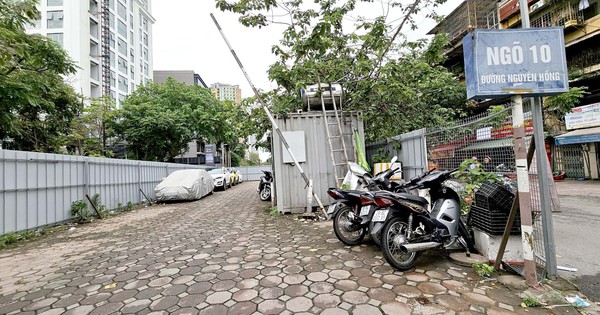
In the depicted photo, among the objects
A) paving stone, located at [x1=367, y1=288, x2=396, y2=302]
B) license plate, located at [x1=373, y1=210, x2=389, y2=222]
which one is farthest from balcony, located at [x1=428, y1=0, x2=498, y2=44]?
paving stone, located at [x1=367, y1=288, x2=396, y2=302]

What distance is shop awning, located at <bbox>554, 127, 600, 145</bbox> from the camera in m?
11.7

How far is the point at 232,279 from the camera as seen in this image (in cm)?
303

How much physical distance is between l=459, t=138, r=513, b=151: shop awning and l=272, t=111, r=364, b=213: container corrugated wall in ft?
10.1

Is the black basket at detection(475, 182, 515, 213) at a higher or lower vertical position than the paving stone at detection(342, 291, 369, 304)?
higher

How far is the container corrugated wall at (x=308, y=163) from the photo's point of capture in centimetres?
673

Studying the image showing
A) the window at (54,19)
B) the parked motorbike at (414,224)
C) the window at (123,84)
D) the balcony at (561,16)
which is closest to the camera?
the parked motorbike at (414,224)

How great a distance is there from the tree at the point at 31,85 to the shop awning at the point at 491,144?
20.1 feet

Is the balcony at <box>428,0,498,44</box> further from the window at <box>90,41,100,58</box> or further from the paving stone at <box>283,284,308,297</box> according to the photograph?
the window at <box>90,41,100,58</box>

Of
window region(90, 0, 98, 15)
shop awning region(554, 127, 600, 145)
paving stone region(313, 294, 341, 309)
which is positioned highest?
window region(90, 0, 98, 15)

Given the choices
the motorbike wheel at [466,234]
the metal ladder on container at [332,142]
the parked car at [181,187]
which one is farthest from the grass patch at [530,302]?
the parked car at [181,187]

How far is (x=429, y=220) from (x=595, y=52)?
1640cm

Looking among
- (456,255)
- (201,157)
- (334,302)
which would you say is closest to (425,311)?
(334,302)

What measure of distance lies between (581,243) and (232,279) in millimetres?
4759

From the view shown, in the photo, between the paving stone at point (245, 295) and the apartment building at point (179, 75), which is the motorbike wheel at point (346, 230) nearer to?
the paving stone at point (245, 295)
